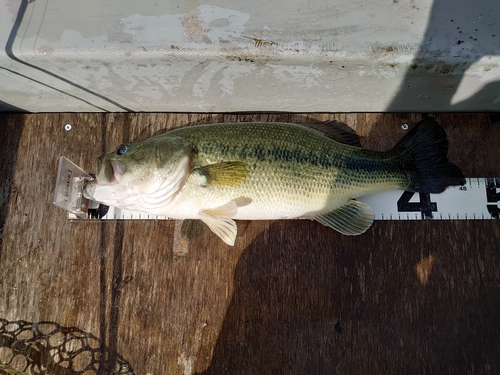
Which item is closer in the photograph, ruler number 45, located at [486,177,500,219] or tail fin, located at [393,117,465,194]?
tail fin, located at [393,117,465,194]

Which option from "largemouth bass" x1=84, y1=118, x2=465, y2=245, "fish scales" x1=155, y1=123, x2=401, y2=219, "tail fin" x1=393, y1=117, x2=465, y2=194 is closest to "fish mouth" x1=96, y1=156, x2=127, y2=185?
"largemouth bass" x1=84, y1=118, x2=465, y2=245

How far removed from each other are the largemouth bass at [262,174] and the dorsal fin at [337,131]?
4 cm

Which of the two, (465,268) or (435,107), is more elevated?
(435,107)

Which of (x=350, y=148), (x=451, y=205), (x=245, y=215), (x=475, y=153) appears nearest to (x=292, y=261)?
(x=245, y=215)

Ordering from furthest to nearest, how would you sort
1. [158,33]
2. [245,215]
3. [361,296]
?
1. [361,296]
2. [245,215]
3. [158,33]

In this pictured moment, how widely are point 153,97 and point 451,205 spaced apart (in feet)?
6.80

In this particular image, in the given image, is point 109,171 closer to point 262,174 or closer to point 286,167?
point 262,174

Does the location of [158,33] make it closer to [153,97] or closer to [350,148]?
[153,97]

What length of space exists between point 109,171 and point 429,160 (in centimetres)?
191

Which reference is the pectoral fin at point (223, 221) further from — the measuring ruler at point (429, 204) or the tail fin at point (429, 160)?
the tail fin at point (429, 160)

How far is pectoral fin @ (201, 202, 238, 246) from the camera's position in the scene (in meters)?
2.07

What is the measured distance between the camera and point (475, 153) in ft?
7.95

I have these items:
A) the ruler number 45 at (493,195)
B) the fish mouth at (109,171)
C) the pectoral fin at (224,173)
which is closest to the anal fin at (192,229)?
the pectoral fin at (224,173)

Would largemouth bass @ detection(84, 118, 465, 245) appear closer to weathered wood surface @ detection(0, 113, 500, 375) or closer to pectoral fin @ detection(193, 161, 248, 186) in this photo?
pectoral fin @ detection(193, 161, 248, 186)
